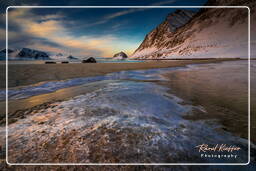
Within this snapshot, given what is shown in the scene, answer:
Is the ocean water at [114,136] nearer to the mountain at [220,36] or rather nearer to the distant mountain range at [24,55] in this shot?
the distant mountain range at [24,55]

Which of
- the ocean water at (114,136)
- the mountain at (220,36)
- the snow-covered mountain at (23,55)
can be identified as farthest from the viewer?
the mountain at (220,36)

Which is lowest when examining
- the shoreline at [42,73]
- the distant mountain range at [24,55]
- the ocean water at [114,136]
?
the ocean water at [114,136]

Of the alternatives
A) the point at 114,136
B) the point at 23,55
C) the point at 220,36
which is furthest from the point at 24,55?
the point at 220,36

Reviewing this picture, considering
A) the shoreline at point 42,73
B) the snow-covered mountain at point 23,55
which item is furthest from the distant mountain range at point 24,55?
the shoreline at point 42,73

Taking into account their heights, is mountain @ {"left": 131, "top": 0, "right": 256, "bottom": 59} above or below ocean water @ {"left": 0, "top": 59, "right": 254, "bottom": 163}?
above

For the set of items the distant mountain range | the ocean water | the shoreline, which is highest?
the distant mountain range

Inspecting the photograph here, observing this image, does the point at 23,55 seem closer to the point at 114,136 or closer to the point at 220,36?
the point at 114,136

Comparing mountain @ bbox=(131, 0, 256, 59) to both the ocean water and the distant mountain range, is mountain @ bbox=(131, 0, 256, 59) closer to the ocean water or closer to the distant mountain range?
the ocean water

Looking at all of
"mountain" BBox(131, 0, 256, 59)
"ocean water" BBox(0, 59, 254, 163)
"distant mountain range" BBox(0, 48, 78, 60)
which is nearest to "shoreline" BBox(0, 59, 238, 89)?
"distant mountain range" BBox(0, 48, 78, 60)

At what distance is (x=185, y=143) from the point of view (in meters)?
1.74

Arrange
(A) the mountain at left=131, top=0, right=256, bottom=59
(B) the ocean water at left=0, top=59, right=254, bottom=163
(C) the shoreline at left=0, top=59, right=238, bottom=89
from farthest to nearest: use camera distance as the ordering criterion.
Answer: (A) the mountain at left=131, top=0, right=256, bottom=59 → (C) the shoreline at left=0, top=59, right=238, bottom=89 → (B) the ocean water at left=0, top=59, right=254, bottom=163

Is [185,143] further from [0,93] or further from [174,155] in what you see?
[0,93]

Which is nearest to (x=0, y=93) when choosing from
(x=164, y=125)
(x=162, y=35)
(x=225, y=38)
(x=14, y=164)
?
(x=14, y=164)

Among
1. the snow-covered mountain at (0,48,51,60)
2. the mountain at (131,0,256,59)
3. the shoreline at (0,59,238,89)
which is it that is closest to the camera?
the shoreline at (0,59,238,89)
